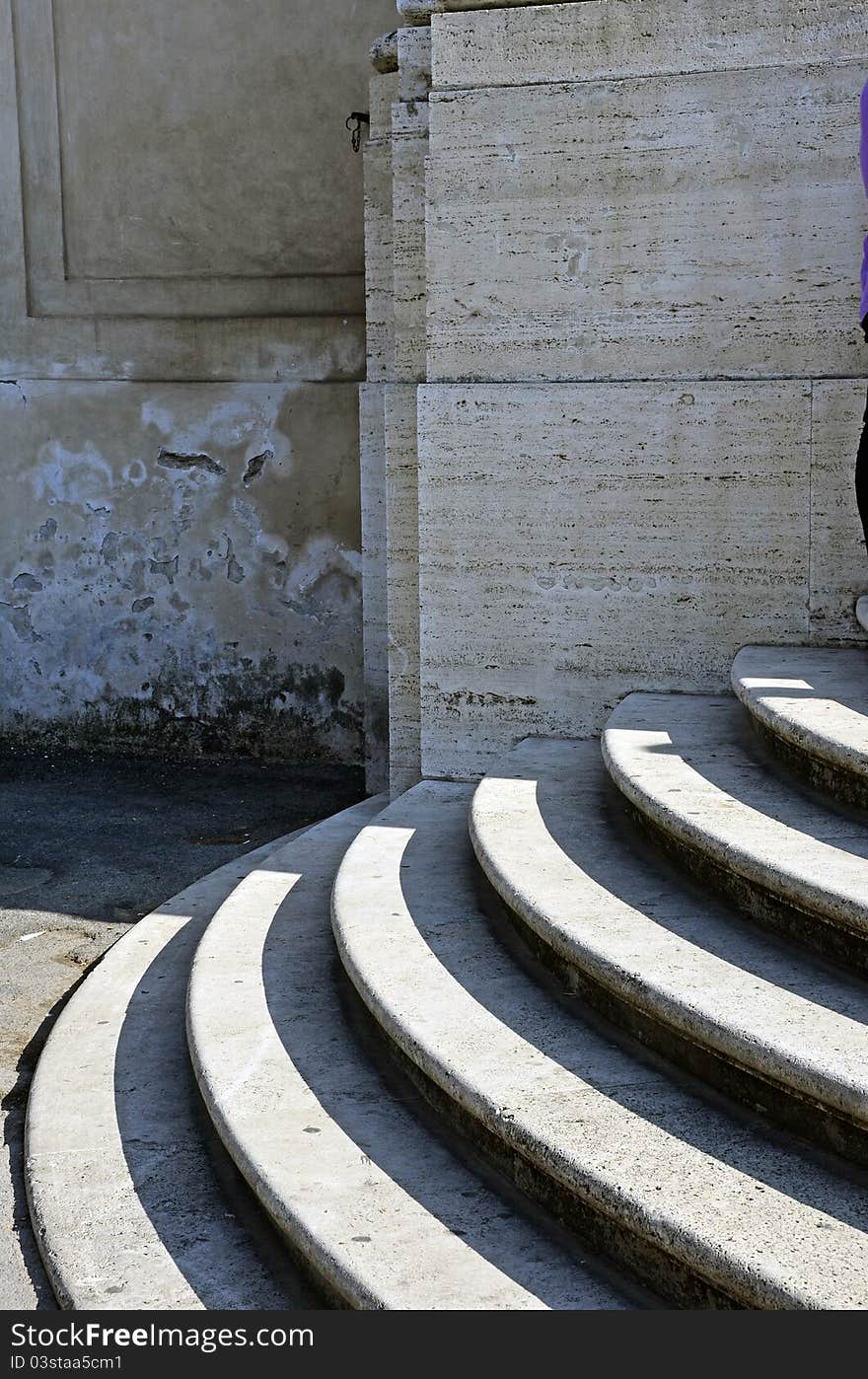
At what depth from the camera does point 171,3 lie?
6.51m

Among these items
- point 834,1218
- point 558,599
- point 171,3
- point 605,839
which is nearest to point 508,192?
point 558,599

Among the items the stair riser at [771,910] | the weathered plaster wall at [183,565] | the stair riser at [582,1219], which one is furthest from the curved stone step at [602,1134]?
the weathered plaster wall at [183,565]

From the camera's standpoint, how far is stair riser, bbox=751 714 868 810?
127 inches

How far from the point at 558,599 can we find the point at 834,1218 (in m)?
2.86

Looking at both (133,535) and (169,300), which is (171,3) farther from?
(133,535)

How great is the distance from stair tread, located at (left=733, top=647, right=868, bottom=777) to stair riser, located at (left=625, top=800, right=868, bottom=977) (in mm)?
387

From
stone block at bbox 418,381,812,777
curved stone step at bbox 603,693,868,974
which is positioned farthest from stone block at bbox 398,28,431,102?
curved stone step at bbox 603,693,868,974

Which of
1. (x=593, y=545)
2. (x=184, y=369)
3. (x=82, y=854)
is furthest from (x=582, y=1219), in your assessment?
(x=184, y=369)

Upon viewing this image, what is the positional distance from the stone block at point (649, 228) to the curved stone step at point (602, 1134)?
2.04 meters

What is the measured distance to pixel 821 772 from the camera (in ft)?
11.1

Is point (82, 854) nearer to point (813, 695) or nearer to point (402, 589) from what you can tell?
point (402, 589)

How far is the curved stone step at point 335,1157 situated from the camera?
2.26 m

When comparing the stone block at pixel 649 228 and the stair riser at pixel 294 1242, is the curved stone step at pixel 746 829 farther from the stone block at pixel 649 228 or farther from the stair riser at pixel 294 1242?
the stone block at pixel 649 228

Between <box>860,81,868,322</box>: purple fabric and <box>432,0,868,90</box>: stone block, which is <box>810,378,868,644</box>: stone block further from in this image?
<box>432,0,868,90</box>: stone block
